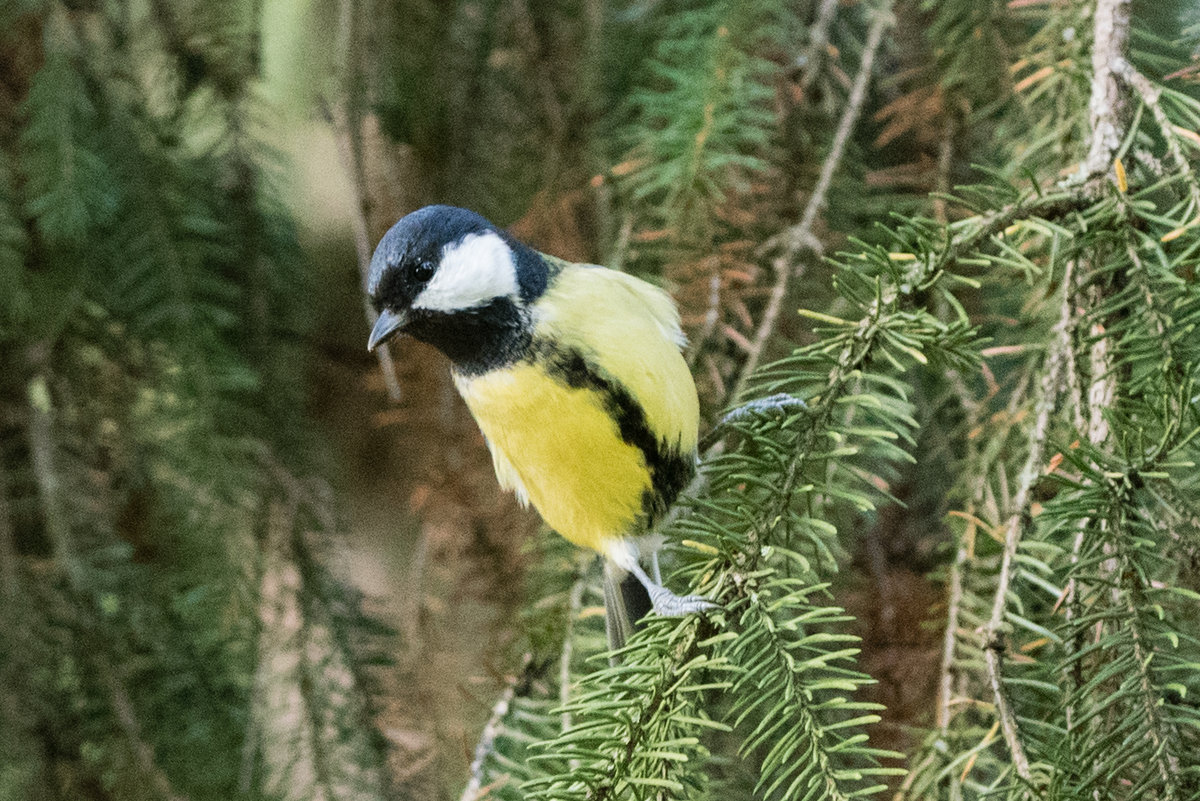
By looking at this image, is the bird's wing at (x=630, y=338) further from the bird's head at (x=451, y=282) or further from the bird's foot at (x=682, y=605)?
the bird's foot at (x=682, y=605)

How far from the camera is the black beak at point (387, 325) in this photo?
26.7 inches

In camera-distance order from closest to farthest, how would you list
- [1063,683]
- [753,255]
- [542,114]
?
[1063,683], [753,255], [542,114]

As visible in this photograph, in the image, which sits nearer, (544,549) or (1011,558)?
(1011,558)

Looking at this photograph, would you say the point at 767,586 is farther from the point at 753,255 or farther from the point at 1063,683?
the point at 753,255

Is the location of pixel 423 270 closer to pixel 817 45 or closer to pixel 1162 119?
pixel 817 45

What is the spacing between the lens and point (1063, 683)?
45 centimetres

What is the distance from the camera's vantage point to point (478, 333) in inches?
28.3

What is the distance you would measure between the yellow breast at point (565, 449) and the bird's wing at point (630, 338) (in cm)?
3

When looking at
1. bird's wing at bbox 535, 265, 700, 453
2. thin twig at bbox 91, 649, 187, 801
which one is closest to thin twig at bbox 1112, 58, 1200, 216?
bird's wing at bbox 535, 265, 700, 453

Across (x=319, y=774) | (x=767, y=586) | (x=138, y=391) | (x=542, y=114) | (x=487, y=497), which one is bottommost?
(x=319, y=774)

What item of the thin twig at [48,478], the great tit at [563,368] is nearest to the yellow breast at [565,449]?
the great tit at [563,368]

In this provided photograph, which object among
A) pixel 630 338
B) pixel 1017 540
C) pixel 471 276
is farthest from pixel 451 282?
pixel 1017 540

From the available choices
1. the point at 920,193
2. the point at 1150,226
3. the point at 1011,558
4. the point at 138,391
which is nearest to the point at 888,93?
the point at 920,193

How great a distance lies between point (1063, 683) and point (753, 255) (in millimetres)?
405
